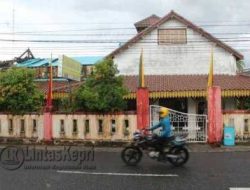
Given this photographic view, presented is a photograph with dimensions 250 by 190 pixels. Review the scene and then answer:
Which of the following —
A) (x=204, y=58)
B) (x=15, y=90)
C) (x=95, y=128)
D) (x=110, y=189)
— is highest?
(x=204, y=58)

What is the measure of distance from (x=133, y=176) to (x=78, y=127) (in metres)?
9.41

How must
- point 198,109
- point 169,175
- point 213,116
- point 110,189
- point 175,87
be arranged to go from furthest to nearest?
1. point 198,109
2. point 175,87
3. point 213,116
4. point 169,175
5. point 110,189

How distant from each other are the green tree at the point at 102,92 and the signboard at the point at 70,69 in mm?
7249

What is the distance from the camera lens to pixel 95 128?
19.5 meters

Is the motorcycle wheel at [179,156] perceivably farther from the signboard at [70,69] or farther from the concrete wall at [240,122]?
the signboard at [70,69]

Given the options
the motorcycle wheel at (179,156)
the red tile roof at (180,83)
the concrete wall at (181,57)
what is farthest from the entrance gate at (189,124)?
the concrete wall at (181,57)

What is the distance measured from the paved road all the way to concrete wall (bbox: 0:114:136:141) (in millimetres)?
6029

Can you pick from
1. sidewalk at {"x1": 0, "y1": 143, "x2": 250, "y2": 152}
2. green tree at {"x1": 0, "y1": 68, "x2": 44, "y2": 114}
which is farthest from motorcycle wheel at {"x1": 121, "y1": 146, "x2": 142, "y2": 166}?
green tree at {"x1": 0, "y1": 68, "x2": 44, "y2": 114}

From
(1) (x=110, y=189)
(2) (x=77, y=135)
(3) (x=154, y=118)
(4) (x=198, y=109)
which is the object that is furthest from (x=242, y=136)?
(1) (x=110, y=189)

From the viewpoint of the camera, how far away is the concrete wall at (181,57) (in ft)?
91.5

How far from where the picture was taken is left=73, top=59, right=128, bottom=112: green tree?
19.4 m

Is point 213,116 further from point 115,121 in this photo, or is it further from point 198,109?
point 198,109

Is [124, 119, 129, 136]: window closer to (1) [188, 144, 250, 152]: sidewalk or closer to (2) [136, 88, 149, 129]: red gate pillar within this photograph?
(2) [136, 88, 149, 129]: red gate pillar

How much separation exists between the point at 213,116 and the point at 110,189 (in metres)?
10.5
